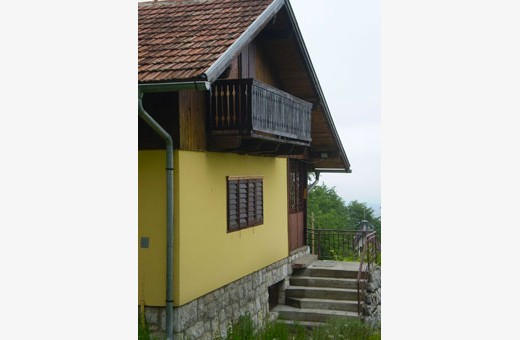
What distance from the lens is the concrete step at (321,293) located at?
10750 mm

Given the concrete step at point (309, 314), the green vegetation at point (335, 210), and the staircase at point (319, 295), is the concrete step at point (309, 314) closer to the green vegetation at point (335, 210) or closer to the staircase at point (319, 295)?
the staircase at point (319, 295)

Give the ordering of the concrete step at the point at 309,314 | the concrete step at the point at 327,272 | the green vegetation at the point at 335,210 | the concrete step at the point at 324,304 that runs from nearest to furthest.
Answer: the concrete step at the point at 309,314
the concrete step at the point at 324,304
the concrete step at the point at 327,272
the green vegetation at the point at 335,210

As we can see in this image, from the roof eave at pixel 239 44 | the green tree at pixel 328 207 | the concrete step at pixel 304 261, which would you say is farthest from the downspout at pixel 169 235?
the green tree at pixel 328 207

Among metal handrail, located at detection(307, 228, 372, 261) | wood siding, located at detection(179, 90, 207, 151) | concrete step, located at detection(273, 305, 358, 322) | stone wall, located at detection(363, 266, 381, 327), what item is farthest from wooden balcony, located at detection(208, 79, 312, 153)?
metal handrail, located at detection(307, 228, 372, 261)

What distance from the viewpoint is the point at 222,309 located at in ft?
26.4

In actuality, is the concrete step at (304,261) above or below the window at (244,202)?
below

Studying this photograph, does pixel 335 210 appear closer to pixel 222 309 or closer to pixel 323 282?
pixel 323 282

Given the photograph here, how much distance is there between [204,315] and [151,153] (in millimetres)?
2248

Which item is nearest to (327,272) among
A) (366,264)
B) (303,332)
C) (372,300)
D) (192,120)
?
(366,264)

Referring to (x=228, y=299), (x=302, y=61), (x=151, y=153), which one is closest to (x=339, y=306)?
(x=228, y=299)

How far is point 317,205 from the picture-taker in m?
31.6

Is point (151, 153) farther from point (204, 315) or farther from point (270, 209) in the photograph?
point (270, 209)

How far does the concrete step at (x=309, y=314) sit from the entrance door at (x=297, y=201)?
1.97 meters

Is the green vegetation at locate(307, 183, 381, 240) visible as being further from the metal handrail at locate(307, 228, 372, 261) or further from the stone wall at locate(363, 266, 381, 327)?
the stone wall at locate(363, 266, 381, 327)
